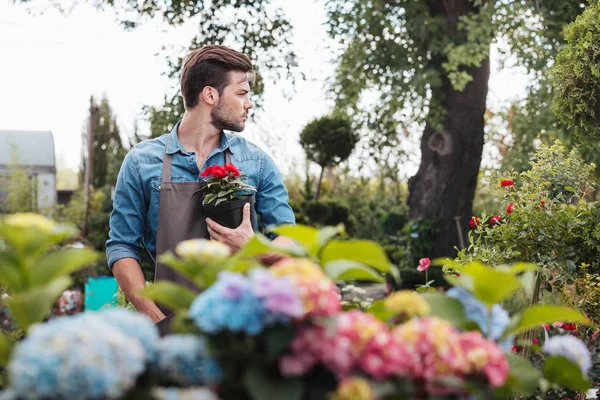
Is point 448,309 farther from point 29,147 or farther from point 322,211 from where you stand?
point 29,147

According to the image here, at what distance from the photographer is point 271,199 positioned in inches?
108

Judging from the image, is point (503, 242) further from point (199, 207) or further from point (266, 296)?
point (266, 296)

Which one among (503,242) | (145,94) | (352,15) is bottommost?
(503,242)

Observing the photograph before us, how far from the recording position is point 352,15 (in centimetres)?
868

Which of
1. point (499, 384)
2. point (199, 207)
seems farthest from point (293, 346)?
point (199, 207)

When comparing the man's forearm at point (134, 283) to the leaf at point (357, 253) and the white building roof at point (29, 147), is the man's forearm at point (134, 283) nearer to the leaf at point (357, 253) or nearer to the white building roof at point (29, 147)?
the leaf at point (357, 253)

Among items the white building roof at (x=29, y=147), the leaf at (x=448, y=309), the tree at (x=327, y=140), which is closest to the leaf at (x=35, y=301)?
the leaf at (x=448, y=309)

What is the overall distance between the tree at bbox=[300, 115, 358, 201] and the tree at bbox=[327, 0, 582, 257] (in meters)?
2.01

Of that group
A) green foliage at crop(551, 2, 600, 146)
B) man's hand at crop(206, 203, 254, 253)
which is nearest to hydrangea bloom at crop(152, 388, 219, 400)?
man's hand at crop(206, 203, 254, 253)

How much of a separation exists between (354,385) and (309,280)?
0.52 ft

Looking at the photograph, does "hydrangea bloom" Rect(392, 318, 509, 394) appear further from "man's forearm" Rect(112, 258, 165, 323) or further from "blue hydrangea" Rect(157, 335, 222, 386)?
"man's forearm" Rect(112, 258, 165, 323)

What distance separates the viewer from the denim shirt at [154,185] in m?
2.58

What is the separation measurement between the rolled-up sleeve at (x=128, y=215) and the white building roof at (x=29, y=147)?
14559 mm

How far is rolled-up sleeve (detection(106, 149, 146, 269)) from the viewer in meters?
2.57
